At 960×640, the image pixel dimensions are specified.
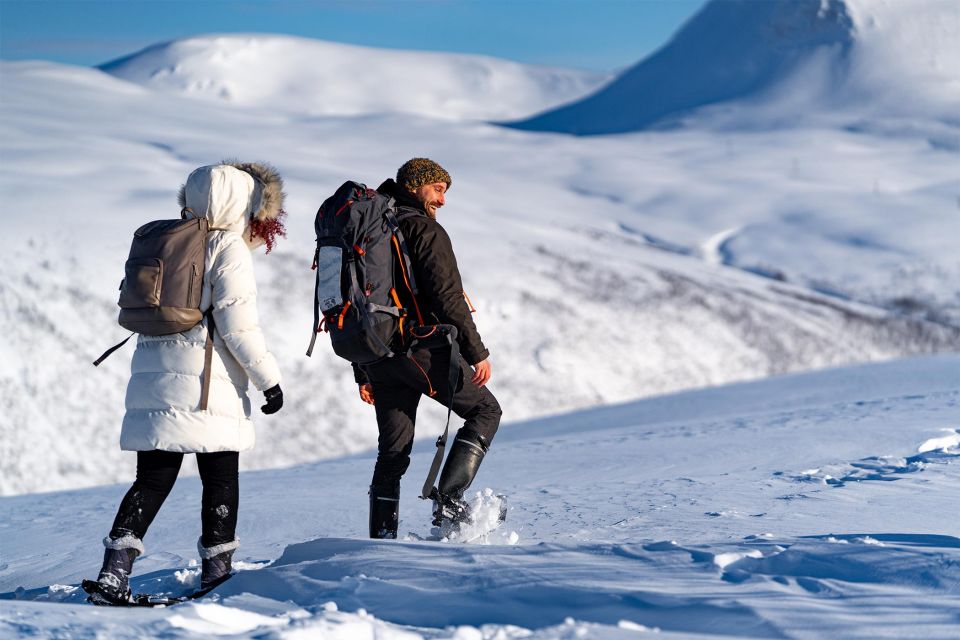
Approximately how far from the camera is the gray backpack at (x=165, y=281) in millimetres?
2918

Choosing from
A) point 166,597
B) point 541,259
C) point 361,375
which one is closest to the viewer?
point 166,597

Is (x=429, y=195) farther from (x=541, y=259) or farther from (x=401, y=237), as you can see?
(x=541, y=259)

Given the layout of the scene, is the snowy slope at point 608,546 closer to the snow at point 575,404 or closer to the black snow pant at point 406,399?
the snow at point 575,404

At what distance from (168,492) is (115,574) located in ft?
0.93

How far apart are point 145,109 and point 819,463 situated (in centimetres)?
3061

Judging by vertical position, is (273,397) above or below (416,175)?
below

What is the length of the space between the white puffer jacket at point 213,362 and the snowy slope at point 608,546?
1.62 ft

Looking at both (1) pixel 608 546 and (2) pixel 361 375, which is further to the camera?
(2) pixel 361 375

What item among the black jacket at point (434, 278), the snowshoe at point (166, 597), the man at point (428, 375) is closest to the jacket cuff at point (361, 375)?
the man at point (428, 375)

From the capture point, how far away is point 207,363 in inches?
118

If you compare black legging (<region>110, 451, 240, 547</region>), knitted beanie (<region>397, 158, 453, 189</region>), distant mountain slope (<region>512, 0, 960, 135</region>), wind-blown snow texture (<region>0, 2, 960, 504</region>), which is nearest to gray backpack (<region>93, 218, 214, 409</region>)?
black legging (<region>110, 451, 240, 547</region>)

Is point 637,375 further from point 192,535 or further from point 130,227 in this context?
point 192,535

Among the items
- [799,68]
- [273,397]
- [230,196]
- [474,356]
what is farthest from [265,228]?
[799,68]

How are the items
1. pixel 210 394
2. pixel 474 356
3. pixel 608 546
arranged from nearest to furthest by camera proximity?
1. pixel 608 546
2. pixel 210 394
3. pixel 474 356
